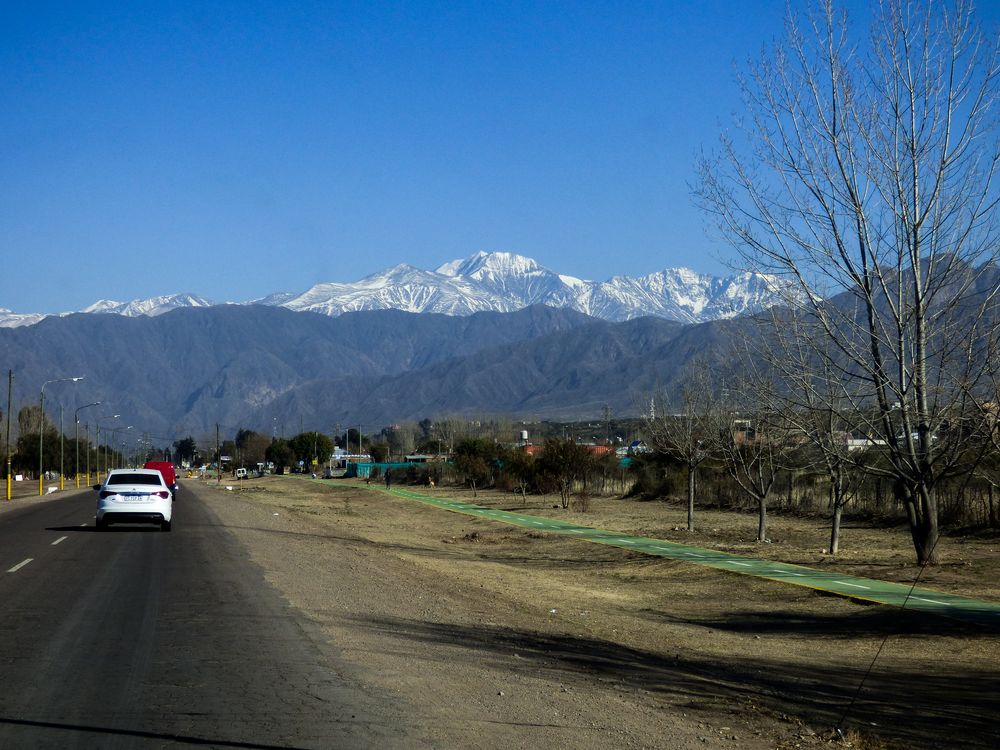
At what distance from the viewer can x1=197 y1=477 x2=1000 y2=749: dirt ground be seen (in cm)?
880

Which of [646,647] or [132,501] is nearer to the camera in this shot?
[646,647]

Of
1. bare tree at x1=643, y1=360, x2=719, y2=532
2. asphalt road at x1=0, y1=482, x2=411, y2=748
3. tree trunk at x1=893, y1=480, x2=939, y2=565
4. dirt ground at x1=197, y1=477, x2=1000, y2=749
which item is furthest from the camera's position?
bare tree at x1=643, y1=360, x2=719, y2=532

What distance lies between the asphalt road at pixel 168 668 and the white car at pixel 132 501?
9.35 m

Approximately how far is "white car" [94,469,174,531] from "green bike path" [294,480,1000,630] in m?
→ 12.6

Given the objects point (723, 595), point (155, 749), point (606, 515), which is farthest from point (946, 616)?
point (606, 515)

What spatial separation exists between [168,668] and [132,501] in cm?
1951

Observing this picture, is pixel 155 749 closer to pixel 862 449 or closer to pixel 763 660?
pixel 763 660

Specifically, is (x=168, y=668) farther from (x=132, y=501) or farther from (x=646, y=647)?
(x=132, y=501)

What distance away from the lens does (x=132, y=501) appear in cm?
2852

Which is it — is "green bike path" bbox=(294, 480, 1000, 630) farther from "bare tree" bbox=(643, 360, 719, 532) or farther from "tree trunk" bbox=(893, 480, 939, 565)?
"bare tree" bbox=(643, 360, 719, 532)

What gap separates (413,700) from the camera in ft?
29.6

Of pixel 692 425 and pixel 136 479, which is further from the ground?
pixel 692 425

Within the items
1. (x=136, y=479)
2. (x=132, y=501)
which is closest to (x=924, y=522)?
(x=132, y=501)

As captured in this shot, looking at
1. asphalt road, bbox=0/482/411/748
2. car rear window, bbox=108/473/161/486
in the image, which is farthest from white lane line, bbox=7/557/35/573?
car rear window, bbox=108/473/161/486
